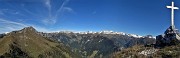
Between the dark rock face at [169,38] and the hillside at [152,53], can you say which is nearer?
the hillside at [152,53]

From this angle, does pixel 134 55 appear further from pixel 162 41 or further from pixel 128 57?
pixel 162 41

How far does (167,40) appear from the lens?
6756cm

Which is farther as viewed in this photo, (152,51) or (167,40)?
(167,40)

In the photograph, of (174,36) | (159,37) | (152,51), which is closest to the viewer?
(152,51)

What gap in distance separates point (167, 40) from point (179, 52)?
13.2 meters

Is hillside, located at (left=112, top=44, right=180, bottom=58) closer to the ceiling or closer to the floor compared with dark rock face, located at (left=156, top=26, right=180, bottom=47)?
closer to the floor

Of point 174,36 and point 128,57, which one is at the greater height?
point 174,36

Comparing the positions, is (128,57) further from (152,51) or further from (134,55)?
(152,51)

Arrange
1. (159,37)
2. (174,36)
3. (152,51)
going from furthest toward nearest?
(159,37) < (174,36) < (152,51)

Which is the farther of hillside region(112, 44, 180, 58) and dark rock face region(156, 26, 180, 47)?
dark rock face region(156, 26, 180, 47)

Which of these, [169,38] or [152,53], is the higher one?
[169,38]

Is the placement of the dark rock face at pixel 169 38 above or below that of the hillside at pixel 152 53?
above

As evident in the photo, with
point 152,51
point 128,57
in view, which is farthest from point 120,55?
point 152,51

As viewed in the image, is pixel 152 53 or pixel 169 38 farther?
pixel 169 38
